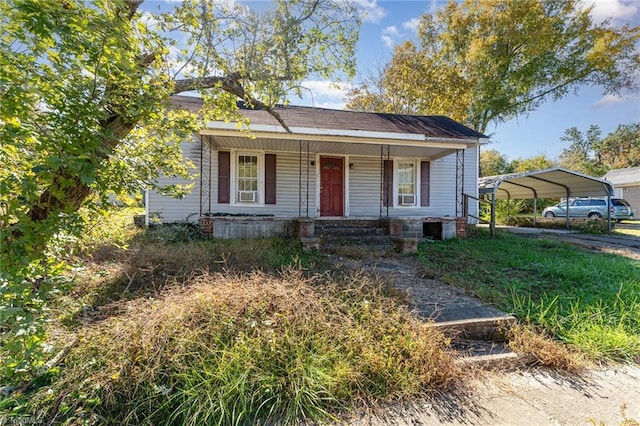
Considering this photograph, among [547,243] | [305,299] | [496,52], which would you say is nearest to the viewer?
[305,299]

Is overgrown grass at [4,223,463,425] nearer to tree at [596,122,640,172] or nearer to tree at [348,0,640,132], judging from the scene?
tree at [348,0,640,132]

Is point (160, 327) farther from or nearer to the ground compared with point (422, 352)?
farther from the ground

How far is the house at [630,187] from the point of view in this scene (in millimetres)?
21591

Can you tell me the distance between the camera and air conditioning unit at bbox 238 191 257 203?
924cm

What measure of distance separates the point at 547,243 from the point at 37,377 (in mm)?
10263

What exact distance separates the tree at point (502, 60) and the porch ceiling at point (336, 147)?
9.49 metres

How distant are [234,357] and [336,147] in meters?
7.79

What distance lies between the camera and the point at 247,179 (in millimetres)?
9289

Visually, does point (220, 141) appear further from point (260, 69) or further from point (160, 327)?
point (160, 327)

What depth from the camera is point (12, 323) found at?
180 cm

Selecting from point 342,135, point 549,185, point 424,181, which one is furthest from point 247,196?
point 549,185

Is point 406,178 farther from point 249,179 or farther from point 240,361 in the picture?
point 240,361

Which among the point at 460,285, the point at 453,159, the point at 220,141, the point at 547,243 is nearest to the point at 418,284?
the point at 460,285

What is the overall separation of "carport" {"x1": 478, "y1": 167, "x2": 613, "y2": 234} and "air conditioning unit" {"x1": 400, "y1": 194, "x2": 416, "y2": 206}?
2.63 meters
